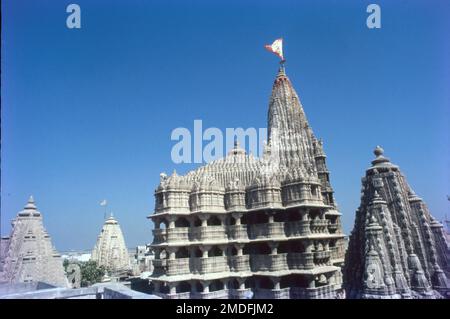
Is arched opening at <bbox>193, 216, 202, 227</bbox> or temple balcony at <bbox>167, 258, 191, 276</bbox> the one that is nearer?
temple balcony at <bbox>167, 258, 191, 276</bbox>

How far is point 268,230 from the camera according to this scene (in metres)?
24.9

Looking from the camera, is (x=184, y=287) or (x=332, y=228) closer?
(x=184, y=287)

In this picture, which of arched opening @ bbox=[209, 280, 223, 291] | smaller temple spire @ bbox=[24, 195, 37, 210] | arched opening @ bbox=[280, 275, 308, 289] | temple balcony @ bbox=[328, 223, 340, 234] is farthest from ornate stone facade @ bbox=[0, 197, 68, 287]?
temple balcony @ bbox=[328, 223, 340, 234]

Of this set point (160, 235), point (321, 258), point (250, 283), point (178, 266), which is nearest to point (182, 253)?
point (178, 266)

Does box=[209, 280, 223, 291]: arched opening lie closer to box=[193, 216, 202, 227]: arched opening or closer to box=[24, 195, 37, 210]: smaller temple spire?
box=[193, 216, 202, 227]: arched opening

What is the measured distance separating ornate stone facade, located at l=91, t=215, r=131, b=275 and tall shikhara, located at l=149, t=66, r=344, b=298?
79.0 ft

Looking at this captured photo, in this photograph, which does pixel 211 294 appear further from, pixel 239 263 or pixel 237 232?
pixel 237 232

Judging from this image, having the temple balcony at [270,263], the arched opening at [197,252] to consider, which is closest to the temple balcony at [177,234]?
the arched opening at [197,252]

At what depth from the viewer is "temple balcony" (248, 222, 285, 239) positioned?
24766mm

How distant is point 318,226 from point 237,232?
6.40 metres

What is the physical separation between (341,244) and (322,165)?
805cm

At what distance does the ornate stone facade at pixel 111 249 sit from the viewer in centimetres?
4707
